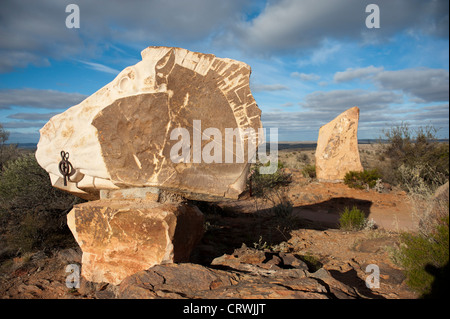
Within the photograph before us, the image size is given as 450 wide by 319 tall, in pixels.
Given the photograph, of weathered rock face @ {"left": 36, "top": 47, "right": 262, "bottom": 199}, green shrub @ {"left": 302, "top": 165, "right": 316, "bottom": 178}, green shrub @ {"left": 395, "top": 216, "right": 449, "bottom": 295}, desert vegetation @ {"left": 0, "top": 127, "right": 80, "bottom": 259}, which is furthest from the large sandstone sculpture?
green shrub @ {"left": 302, "top": 165, "right": 316, "bottom": 178}

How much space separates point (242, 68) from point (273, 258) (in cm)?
239

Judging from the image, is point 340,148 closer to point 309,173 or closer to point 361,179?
point 361,179

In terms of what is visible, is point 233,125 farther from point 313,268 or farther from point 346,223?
point 346,223

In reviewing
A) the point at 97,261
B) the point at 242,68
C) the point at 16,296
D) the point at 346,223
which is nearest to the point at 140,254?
the point at 97,261

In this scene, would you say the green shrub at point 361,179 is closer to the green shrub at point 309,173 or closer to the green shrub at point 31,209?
the green shrub at point 309,173

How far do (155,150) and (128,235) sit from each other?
999 millimetres

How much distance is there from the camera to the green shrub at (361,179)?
11.1 metres

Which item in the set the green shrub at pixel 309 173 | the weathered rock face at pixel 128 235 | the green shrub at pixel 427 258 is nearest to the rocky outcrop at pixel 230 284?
the weathered rock face at pixel 128 235

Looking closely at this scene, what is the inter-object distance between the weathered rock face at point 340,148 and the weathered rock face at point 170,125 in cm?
924

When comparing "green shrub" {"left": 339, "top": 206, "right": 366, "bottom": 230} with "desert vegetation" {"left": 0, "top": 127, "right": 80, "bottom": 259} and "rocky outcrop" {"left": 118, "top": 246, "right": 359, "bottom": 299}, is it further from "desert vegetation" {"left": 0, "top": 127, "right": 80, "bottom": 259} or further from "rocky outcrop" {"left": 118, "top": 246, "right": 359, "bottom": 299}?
"desert vegetation" {"left": 0, "top": 127, "right": 80, "bottom": 259}

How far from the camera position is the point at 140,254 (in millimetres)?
3209

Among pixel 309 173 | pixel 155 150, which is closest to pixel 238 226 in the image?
pixel 155 150

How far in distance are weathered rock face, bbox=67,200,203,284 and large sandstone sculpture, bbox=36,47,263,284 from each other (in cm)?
1

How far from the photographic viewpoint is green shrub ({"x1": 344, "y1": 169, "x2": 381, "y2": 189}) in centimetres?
1108
